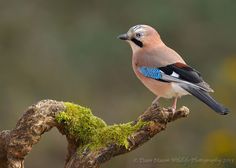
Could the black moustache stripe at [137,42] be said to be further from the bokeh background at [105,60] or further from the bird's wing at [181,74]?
the bokeh background at [105,60]

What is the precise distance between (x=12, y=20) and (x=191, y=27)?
3609mm

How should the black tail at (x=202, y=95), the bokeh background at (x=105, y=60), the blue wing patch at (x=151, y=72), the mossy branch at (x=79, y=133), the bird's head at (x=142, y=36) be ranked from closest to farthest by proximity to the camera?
the mossy branch at (x=79, y=133)
the black tail at (x=202, y=95)
the blue wing patch at (x=151, y=72)
the bird's head at (x=142, y=36)
the bokeh background at (x=105, y=60)

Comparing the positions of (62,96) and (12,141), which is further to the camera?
(62,96)

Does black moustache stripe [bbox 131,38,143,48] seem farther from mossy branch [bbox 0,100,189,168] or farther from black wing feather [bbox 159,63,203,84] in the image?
mossy branch [bbox 0,100,189,168]

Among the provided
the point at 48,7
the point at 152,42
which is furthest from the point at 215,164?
the point at 48,7

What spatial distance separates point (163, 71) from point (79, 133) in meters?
1.47

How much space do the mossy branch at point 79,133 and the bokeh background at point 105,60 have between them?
6819mm

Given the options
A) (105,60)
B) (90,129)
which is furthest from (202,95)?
(105,60)

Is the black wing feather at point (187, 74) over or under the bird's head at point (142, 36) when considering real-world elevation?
under

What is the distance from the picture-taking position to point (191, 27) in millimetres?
19312

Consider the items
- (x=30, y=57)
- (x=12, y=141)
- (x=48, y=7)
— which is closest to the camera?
(x=12, y=141)

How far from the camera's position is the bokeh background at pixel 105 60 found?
1611 cm

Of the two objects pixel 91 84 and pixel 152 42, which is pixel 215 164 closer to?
pixel 152 42

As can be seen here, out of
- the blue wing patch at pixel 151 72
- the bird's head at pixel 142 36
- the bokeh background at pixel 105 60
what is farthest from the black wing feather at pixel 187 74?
the bokeh background at pixel 105 60
